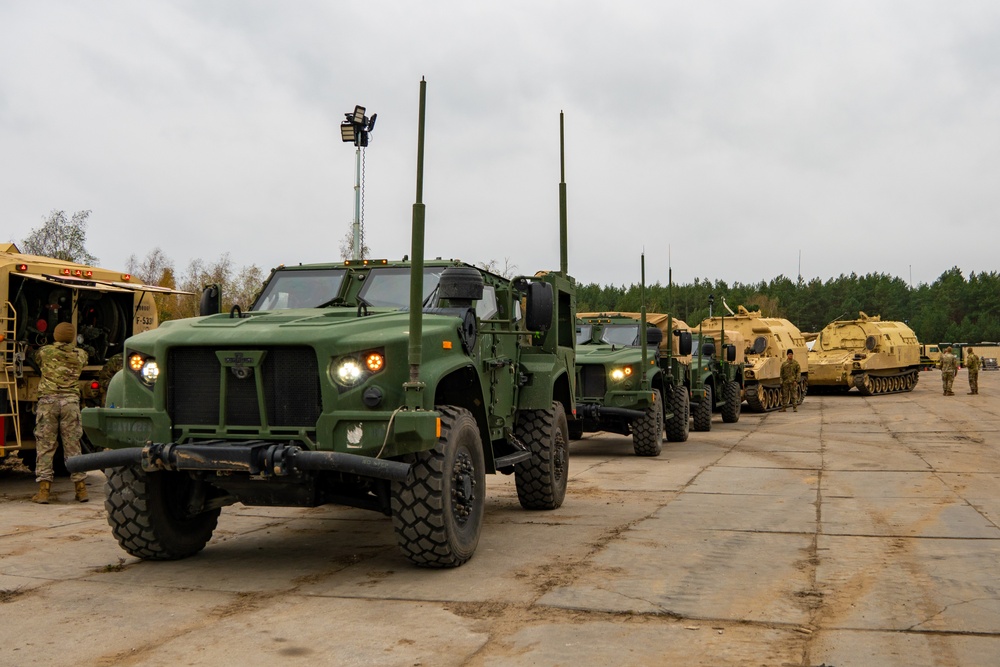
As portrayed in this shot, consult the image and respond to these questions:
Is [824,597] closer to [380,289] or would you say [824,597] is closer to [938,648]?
[938,648]

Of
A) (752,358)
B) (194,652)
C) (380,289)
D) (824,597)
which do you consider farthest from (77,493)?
(752,358)

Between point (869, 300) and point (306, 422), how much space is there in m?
91.9

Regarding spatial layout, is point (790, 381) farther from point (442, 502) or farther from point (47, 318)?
point (442, 502)

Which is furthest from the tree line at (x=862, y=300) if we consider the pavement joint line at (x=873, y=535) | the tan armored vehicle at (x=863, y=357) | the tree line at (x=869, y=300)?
the pavement joint line at (x=873, y=535)

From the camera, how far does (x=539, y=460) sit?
9055 mm

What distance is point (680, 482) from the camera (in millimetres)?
11594

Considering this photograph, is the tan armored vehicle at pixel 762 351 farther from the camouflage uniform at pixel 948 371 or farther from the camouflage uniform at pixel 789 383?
the camouflage uniform at pixel 948 371

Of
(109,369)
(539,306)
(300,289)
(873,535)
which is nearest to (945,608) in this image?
(873,535)

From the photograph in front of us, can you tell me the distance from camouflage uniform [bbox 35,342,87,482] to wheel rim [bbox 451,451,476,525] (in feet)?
16.0

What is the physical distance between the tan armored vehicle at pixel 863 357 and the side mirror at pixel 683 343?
1734 centimetres

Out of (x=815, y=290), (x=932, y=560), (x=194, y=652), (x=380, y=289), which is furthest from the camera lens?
(x=815, y=290)

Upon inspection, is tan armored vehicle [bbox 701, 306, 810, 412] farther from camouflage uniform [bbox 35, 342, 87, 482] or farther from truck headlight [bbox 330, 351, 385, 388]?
truck headlight [bbox 330, 351, 385, 388]

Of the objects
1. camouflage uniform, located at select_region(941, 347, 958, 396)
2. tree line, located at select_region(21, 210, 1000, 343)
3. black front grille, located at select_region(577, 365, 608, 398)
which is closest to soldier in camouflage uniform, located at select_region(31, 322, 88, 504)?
black front grille, located at select_region(577, 365, 608, 398)

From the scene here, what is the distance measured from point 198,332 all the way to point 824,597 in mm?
4057
